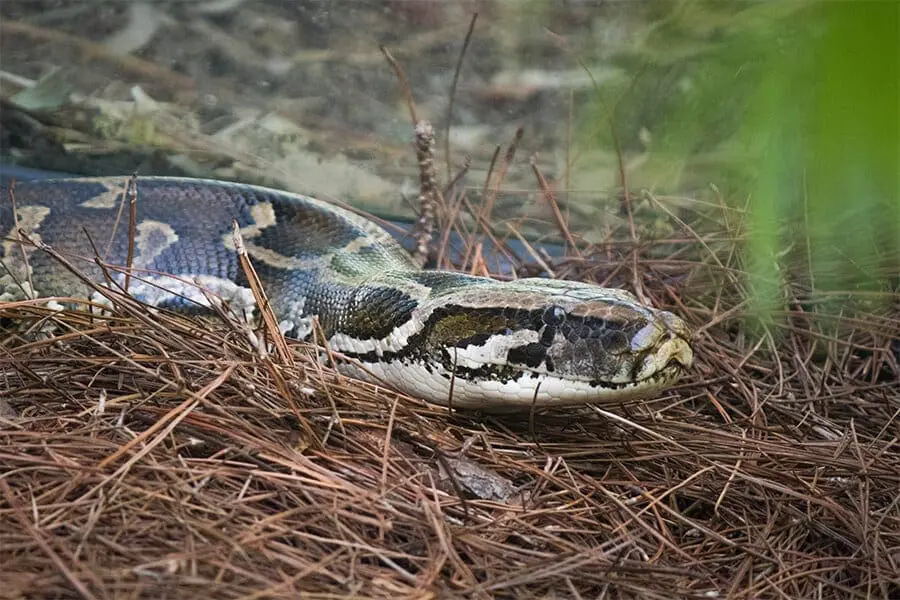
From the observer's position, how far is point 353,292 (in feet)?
11.6

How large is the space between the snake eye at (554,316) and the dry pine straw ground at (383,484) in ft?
1.33

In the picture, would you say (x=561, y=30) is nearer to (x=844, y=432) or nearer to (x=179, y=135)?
(x=179, y=135)

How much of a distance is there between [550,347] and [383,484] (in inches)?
30.5

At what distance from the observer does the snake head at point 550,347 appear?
9.05ft

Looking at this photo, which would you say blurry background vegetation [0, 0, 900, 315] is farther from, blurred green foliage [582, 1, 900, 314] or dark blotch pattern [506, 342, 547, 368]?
blurred green foliage [582, 1, 900, 314]

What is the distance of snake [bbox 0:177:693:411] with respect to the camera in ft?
9.20

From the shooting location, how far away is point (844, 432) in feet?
10.4

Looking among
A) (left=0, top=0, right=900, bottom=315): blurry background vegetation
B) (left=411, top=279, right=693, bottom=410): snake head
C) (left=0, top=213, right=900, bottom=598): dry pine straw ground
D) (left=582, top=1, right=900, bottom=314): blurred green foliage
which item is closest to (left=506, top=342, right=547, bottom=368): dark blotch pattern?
(left=411, top=279, right=693, bottom=410): snake head

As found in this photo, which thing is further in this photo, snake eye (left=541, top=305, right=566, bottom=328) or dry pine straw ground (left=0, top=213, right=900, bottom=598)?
snake eye (left=541, top=305, right=566, bottom=328)

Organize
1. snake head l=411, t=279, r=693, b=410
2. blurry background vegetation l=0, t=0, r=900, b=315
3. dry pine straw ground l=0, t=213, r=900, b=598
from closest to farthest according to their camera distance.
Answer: dry pine straw ground l=0, t=213, r=900, b=598 < snake head l=411, t=279, r=693, b=410 < blurry background vegetation l=0, t=0, r=900, b=315

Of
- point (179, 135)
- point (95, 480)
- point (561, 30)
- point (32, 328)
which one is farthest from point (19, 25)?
point (95, 480)

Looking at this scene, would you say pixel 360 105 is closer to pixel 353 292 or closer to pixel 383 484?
pixel 353 292

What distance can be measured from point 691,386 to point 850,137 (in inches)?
103

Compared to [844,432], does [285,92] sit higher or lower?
higher
